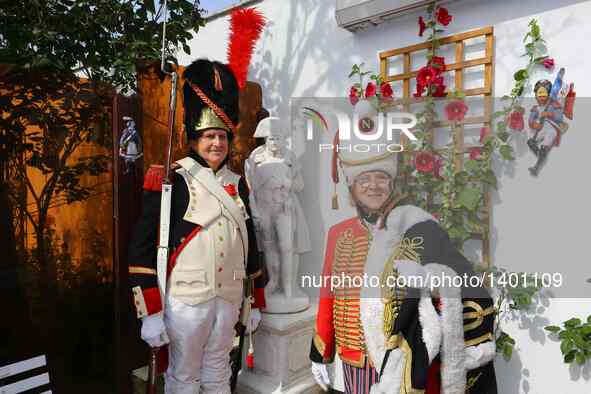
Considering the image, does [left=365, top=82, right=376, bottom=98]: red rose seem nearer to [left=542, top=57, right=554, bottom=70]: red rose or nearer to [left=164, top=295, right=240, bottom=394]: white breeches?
[left=542, top=57, right=554, bottom=70]: red rose

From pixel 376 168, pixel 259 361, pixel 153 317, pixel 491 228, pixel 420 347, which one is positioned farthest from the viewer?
pixel 259 361

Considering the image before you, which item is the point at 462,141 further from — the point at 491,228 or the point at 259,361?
the point at 259,361

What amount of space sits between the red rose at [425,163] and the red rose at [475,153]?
19cm

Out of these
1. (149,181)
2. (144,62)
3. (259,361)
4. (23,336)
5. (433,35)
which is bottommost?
(259,361)

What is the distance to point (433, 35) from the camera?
84.7 inches

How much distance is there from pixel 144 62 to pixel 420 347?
185 centimetres

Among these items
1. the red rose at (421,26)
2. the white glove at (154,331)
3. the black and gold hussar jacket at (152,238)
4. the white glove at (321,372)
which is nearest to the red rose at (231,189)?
the black and gold hussar jacket at (152,238)

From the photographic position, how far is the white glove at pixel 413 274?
1.21 m

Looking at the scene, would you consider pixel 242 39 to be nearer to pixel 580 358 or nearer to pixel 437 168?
pixel 437 168

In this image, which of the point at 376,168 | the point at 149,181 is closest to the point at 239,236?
the point at 149,181

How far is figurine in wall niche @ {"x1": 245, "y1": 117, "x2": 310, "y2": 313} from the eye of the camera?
7.89ft

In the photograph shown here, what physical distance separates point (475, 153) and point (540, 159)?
0.93ft

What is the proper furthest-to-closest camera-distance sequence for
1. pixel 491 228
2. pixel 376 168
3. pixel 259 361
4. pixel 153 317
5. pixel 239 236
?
pixel 259 361
pixel 491 228
pixel 239 236
pixel 153 317
pixel 376 168

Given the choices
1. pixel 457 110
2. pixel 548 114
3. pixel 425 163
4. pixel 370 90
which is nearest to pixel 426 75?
pixel 457 110
